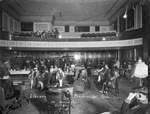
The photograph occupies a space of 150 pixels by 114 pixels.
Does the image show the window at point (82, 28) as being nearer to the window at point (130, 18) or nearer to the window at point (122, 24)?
the window at point (122, 24)

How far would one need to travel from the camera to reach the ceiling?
8.70 metres

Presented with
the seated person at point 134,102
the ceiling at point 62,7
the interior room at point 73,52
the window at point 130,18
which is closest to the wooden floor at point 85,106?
the interior room at point 73,52

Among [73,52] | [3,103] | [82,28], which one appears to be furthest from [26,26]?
[3,103]

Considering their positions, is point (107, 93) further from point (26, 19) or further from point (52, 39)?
point (26, 19)

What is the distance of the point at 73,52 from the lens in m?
10.6

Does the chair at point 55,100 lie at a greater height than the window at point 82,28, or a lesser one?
Answer: lesser

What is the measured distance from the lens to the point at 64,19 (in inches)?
497

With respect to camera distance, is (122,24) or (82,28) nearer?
(122,24)

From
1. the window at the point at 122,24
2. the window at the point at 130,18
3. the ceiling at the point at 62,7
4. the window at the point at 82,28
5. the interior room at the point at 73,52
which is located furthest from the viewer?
the window at the point at 82,28

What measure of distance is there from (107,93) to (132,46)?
4154 mm

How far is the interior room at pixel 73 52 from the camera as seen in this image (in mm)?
4602

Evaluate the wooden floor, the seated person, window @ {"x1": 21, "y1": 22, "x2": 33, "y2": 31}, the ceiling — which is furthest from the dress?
window @ {"x1": 21, "y1": 22, "x2": 33, "y2": 31}

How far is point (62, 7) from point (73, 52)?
12.4ft

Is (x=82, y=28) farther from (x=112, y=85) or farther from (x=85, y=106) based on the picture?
(x=85, y=106)
